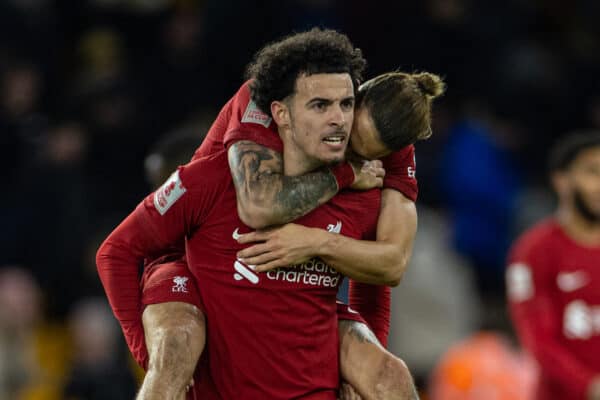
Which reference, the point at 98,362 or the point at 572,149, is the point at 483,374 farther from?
the point at 98,362

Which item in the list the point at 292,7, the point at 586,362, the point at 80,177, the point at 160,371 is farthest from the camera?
the point at 292,7

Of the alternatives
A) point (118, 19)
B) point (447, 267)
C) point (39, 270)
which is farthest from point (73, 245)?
point (447, 267)

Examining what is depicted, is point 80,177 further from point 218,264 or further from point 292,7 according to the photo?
point 218,264

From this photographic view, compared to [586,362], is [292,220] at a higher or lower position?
higher

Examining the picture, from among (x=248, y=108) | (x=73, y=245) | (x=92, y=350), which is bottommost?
(x=92, y=350)

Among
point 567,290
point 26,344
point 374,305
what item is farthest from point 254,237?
point 26,344

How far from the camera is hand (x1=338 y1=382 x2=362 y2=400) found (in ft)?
18.8

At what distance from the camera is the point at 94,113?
34.6ft

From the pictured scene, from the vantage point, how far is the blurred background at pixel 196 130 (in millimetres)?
9977

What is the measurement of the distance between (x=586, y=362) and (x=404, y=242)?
2947 millimetres

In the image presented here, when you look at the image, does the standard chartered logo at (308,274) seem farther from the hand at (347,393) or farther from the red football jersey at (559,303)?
the red football jersey at (559,303)

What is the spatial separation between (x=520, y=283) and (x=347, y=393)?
2.81m

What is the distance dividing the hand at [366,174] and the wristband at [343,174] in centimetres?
2

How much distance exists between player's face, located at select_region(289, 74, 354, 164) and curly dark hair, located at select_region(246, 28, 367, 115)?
0.04 m
